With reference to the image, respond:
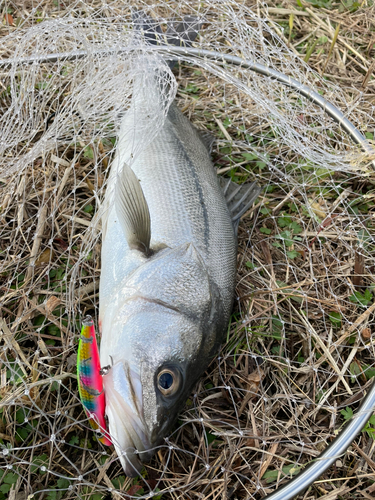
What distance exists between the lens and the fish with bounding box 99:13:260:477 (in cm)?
201

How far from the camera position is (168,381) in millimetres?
2066

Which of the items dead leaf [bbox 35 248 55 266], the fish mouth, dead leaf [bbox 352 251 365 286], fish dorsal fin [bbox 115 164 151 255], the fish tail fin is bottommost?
dead leaf [bbox 352 251 365 286]

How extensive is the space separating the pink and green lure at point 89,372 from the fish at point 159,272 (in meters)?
0.06

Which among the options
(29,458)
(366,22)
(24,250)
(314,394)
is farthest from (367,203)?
(29,458)

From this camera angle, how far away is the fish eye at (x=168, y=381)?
2.05 meters

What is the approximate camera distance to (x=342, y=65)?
3.95m

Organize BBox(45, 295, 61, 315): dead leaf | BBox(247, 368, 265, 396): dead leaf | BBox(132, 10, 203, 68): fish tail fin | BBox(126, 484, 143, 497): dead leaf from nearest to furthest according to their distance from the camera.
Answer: BBox(126, 484, 143, 497): dead leaf → BBox(247, 368, 265, 396): dead leaf → BBox(45, 295, 61, 315): dead leaf → BBox(132, 10, 203, 68): fish tail fin

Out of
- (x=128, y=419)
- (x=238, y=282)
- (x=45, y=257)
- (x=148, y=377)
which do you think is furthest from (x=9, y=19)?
(x=128, y=419)

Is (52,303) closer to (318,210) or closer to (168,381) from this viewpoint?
(168,381)

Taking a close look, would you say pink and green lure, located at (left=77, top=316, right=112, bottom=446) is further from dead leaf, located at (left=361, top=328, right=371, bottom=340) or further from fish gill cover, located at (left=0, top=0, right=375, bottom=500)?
dead leaf, located at (left=361, top=328, right=371, bottom=340)

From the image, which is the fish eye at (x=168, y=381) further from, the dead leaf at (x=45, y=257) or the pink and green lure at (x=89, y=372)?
the dead leaf at (x=45, y=257)

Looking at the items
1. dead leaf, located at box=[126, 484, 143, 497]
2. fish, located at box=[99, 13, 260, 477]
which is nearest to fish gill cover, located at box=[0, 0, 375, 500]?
dead leaf, located at box=[126, 484, 143, 497]

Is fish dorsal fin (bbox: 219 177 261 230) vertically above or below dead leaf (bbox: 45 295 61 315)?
above

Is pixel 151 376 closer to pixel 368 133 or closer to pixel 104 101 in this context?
pixel 104 101
